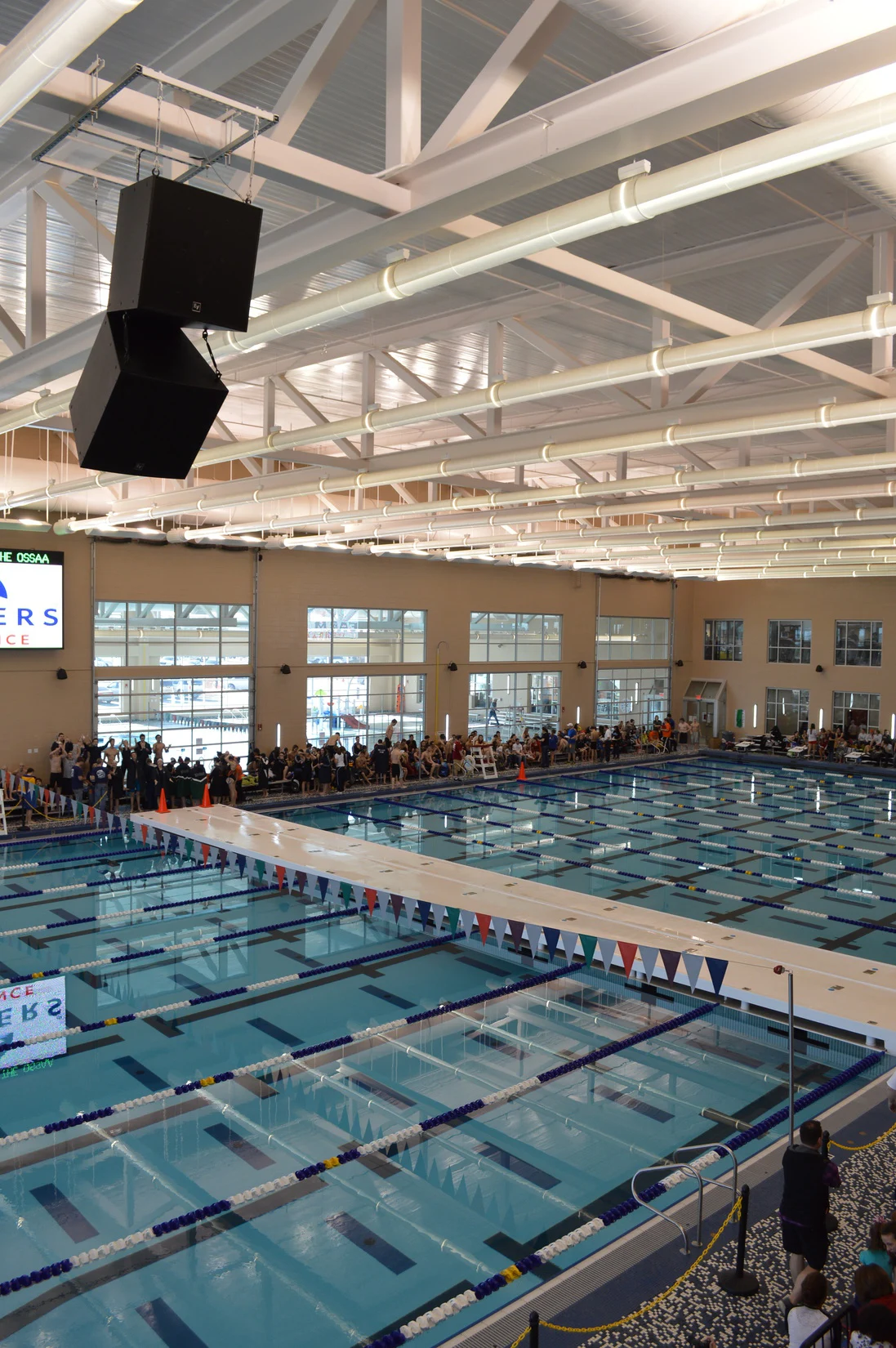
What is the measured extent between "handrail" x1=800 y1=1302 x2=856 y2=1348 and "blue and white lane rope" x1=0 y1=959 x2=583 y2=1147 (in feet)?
15.6

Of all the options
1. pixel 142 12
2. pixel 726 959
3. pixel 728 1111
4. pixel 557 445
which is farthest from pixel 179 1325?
pixel 557 445

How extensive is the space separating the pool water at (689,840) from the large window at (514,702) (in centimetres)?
337

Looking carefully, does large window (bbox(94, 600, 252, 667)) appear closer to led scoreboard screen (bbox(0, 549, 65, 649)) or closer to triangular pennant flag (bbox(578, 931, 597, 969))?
led scoreboard screen (bbox(0, 549, 65, 649))

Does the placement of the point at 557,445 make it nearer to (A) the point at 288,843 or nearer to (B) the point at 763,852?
(A) the point at 288,843

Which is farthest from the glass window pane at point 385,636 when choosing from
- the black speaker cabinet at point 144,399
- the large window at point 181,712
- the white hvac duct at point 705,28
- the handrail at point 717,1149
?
the white hvac duct at point 705,28

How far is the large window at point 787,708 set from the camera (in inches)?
1205

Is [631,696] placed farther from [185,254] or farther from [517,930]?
[185,254]

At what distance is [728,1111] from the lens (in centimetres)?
716

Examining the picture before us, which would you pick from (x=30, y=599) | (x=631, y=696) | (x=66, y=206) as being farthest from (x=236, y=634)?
(x=631, y=696)

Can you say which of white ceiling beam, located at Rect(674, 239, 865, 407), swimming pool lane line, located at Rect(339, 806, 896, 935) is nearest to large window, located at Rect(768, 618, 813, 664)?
swimming pool lane line, located at Rect(339, 806, 896, 935)

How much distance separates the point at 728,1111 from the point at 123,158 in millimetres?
8137

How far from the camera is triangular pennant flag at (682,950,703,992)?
802 centimetres

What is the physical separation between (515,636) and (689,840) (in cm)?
1211

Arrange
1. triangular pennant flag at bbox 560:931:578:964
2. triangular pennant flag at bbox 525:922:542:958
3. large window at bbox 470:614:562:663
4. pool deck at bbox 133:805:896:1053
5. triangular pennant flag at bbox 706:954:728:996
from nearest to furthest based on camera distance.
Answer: pool deck at bbox 133:805:896:1053 → triangular pennant flag at bbox 706:954:728:996 → triangular pennant flag at bbox 560:931:578:964 → triangular pennant flag at bbox 525:922:542:958 → large window at bbox 470:614:562:663
